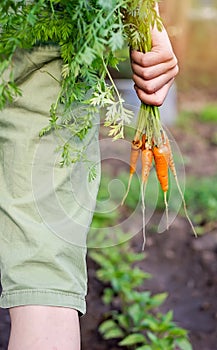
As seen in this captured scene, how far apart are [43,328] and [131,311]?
47.4 inches

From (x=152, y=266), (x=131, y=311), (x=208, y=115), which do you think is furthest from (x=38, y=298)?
(x=208, y=115)

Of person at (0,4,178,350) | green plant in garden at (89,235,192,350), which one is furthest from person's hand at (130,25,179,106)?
green plant in garden at (89,235,192,350)

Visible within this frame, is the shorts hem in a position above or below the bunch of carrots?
below

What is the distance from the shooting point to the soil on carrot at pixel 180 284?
2979 mm

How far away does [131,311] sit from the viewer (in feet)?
9.82

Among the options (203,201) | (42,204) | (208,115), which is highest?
(42,204)

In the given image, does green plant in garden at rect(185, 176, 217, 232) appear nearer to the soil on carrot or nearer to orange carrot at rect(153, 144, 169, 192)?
the soil on carrot

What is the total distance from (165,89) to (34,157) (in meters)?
0.36

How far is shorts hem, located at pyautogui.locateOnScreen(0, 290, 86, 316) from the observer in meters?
1.86

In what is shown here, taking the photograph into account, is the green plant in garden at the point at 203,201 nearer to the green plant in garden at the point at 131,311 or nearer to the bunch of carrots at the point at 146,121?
the green plant in garden at the point at 131,311

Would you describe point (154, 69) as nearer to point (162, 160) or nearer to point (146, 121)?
point (146, 121)

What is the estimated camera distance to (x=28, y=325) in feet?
6.00

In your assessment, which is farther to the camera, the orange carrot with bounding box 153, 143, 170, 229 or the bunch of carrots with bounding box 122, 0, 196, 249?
the orange carrot with bounding box 153, 143, 170, 229

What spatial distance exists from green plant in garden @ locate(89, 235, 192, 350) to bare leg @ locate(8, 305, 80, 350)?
896mm
